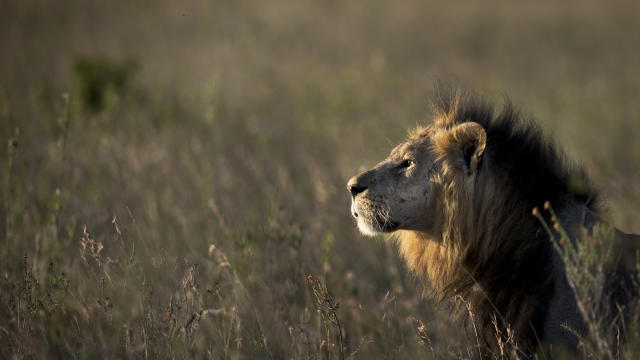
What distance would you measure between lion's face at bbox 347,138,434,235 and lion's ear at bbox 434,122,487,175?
4.6 inches

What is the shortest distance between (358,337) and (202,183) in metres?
2.79

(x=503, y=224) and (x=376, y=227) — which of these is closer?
(x=503, y=224)

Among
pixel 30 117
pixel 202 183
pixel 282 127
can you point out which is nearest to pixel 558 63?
pixel 282 127

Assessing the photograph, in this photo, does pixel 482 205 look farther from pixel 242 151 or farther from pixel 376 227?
pixel 242 151

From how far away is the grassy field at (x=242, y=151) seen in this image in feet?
12.7

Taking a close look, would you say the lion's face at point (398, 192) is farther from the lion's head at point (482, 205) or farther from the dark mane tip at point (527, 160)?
the dark mane tip at point (527, 160)

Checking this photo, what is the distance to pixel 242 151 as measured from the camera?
7.29m

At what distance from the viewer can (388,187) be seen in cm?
347

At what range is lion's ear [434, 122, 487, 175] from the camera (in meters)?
3.17

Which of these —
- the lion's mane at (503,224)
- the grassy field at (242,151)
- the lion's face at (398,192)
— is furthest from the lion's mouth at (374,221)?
the grassy field at (242,151)

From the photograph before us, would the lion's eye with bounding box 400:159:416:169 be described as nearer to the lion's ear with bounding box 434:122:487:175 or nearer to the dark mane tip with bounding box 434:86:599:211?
the lion's ear with bounding box 434:122:487:175

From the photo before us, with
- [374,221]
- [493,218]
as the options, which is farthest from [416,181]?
[493,218]

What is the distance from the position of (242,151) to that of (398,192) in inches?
161

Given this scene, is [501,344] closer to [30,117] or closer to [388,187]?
[388,187]
